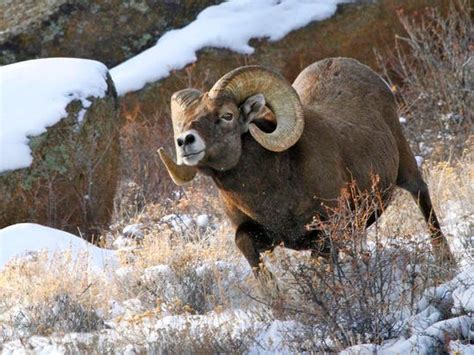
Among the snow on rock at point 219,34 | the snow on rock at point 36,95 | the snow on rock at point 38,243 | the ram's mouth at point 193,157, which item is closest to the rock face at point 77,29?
the snow on rock at point 219,34

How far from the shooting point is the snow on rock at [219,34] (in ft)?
55.1

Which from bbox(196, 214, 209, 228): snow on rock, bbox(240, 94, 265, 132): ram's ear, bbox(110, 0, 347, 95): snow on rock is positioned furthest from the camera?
bbox(110, 0, 347, 95): snow on rock

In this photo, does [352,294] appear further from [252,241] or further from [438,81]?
[438,81]

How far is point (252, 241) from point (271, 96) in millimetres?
1038

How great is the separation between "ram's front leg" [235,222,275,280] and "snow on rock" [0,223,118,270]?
1.88m

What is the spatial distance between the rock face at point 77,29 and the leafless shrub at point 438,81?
3699 mm

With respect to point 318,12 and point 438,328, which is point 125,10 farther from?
point 438,328

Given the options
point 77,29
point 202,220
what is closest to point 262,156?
point 202,220

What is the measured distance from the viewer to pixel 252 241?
28.7ft

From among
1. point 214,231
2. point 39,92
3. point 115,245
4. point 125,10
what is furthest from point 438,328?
point 125,10

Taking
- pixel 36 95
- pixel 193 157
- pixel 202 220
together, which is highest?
pixel 193 157

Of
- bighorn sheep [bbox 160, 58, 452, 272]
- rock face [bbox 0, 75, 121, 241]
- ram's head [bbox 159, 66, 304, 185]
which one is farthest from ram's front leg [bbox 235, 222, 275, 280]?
rock face [bbox 0, 75, 121, 241]

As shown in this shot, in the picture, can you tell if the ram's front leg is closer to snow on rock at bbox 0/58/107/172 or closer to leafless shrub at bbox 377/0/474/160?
snow on rock at bbox 0/58/107/172

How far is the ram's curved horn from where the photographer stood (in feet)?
27.6
